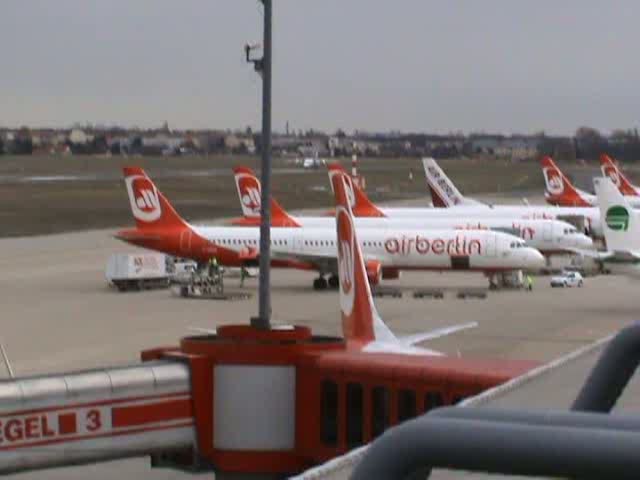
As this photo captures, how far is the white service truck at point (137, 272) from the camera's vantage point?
59656 mm

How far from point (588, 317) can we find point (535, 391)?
3905 centimetres

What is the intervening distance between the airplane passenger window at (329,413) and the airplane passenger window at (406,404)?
36.0 inches

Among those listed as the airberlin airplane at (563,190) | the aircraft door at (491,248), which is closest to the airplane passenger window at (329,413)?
the aircraft door at (491,248)

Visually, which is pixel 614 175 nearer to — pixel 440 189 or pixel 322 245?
pixel 440 189

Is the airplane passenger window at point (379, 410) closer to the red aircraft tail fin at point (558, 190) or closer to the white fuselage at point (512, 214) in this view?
the white fuselage at point (512, 214)

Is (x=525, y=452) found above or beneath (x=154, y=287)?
above

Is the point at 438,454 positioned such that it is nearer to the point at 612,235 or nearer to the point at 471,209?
the point at 612,235

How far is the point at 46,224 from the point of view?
99812 millimetres

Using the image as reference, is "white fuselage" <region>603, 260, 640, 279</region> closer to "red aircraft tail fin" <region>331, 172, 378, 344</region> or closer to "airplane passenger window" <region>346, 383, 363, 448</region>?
"red aircraft tail fin" <region>331, 172, 378, 344</region>

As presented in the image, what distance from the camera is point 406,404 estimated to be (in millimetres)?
16375

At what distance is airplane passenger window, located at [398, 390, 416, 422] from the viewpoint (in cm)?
1631

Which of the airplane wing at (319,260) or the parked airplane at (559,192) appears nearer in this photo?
the airplane wing at (319,260)

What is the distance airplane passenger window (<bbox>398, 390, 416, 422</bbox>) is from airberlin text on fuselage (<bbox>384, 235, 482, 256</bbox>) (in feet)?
140

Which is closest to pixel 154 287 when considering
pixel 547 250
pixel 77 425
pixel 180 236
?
pixel 180 236
